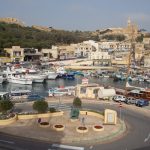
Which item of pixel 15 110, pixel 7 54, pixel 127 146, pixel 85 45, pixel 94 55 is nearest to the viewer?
pixel 127 146

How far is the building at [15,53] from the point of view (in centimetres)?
6992

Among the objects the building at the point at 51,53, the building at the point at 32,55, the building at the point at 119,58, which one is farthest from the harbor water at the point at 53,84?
the building at the point at 51,53

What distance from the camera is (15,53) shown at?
7062 centimetres

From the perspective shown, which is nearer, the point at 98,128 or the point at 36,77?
the point at 98,128

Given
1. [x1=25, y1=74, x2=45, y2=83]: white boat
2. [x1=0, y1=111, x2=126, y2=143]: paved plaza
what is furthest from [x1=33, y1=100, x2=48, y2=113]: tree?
[x1=25, y1=74, x2=45, y2=83]: white boat

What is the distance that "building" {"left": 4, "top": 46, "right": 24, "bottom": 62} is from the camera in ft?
229

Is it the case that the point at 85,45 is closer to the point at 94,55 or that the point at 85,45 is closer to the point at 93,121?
the point at 94,55

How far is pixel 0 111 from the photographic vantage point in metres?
20.8

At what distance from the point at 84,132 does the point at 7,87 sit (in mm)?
30712

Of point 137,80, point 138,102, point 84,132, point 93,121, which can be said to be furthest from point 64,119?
point 137,80

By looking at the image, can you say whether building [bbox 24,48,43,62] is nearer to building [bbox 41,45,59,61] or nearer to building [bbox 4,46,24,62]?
building [bbox 4,46,24,62]

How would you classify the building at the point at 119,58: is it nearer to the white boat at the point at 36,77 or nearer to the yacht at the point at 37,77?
the yacht at the point at 37,77

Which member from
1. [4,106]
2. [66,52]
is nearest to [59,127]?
[4,106]

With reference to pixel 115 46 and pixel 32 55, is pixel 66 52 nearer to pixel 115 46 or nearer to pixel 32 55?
pixel 32 55
